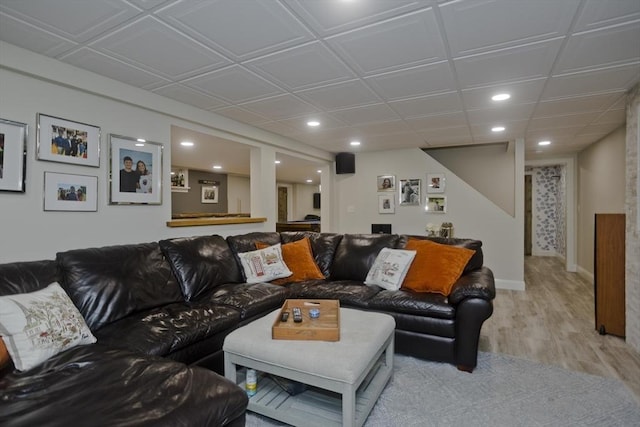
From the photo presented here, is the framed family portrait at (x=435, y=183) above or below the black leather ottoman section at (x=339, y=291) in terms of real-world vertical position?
above

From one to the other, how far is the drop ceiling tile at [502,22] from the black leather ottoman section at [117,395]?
7.14ft

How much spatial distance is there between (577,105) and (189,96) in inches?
152

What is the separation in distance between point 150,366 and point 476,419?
1796mm

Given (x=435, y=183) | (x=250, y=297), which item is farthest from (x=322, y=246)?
(x=435, y=183)

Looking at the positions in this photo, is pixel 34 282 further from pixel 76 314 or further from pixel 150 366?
pixel 150 366

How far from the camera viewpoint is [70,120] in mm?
2543

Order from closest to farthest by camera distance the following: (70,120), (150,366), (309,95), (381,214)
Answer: (150,366) < (70,120) < (309,95) < (381,214)

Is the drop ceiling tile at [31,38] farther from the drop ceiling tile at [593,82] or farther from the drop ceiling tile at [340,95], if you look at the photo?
the drop ceiling tile at [593,82]

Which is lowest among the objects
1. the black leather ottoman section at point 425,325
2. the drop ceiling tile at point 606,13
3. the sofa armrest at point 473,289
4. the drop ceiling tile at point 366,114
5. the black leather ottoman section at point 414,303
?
the black leather ottoman section at point 425,325

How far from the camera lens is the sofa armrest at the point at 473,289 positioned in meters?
2.46

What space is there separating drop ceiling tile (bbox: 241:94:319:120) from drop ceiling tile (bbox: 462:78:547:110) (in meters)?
1.55

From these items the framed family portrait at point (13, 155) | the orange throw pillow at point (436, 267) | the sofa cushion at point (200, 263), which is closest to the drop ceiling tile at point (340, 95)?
the orange throw pillow at point (436, 267)

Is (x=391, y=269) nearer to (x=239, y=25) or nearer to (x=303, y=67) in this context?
(x=303, y=67)

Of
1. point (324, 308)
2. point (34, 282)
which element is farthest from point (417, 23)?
point (34, 282)
